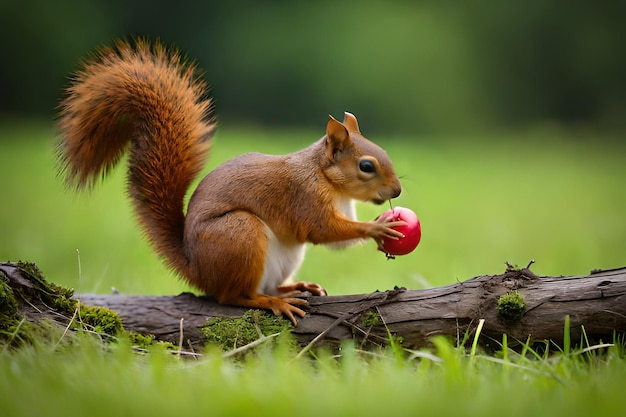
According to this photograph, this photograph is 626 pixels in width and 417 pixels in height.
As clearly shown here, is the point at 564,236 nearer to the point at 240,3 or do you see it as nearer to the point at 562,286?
the point at 562,286

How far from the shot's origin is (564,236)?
4625mm

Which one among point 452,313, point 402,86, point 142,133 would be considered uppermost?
point 402,86

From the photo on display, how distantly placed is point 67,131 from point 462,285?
114 cm

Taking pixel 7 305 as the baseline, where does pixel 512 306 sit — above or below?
above

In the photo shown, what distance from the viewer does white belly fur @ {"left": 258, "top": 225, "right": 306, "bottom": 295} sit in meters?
2.12

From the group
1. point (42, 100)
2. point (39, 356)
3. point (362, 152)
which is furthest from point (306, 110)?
point (39, 356)

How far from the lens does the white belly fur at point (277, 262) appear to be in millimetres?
2123

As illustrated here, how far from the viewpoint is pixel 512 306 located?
5.92 feet

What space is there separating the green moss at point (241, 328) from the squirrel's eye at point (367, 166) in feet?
1.54

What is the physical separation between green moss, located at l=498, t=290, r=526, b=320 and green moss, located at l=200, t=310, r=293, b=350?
1.71 ft

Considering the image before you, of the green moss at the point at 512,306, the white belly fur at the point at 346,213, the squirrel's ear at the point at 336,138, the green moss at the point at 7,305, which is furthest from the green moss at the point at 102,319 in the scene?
the green moss at the point at 512,306

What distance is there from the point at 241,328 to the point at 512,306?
0.67 meters

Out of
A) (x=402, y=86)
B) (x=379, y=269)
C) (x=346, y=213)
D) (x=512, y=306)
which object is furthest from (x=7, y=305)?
(x=402, y=86)

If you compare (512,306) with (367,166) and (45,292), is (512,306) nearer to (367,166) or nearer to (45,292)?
(367,166)
